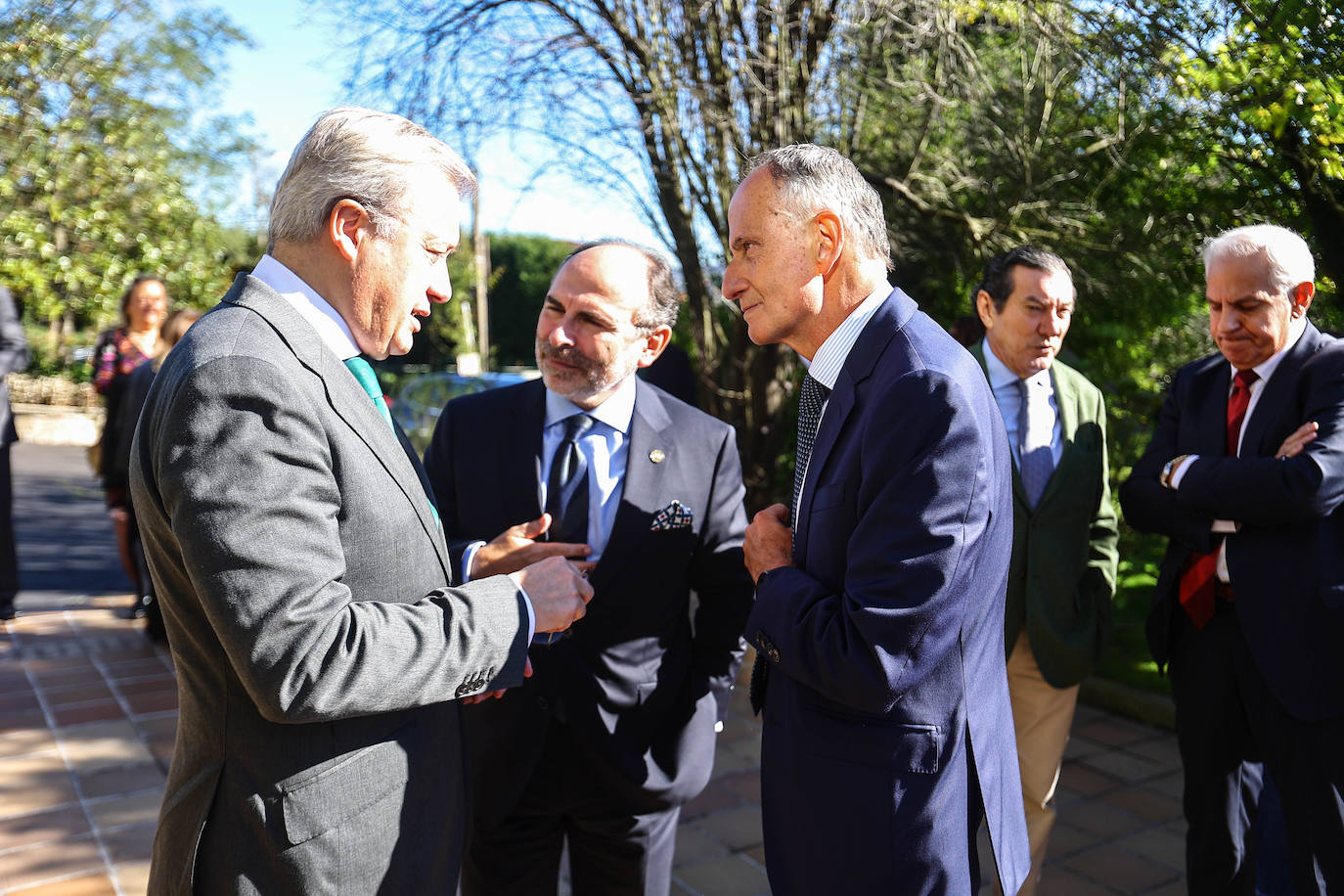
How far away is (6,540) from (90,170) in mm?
12364

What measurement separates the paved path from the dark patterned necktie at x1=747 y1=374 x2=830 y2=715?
1633 mm

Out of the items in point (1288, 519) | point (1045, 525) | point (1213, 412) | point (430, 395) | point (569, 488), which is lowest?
point (430, 395)

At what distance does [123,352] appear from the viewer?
218 inches

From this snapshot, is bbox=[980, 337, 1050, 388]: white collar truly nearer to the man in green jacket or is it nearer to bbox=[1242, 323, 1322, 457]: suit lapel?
the man in green jacket

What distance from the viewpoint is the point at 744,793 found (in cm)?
395

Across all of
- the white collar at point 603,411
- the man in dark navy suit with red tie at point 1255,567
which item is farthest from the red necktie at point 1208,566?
the white collar at point 603,411

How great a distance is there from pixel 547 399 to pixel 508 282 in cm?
2670

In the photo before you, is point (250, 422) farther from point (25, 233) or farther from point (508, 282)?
point (508, 282)

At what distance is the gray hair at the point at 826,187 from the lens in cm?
176

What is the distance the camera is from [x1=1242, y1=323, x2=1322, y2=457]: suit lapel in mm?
2598

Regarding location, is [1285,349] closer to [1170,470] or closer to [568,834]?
[1170,470]

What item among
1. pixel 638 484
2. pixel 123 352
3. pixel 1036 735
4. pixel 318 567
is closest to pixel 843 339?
pixel 638 484

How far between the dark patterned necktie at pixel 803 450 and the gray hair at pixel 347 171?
2.84 ft

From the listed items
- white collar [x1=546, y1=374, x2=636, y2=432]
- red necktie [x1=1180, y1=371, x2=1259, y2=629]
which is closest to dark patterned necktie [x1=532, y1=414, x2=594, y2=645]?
white collar [x1=546, y1=374, x2=636, y2=432]
